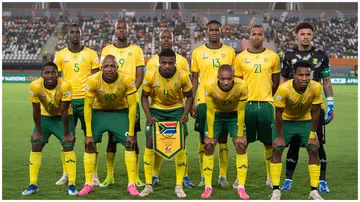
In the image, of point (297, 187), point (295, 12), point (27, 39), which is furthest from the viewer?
point (295, 12)

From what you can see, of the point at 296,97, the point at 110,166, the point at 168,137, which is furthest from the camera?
the point at 110,166

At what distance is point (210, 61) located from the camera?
28.8 feet

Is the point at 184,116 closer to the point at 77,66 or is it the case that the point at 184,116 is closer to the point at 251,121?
the point at 251,121

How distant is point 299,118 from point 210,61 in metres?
1.59

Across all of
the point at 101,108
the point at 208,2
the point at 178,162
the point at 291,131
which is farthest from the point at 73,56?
the point at 208,2

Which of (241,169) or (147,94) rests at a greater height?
(147,94)

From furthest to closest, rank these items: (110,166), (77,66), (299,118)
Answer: (77,66), (110,166), (299,118)

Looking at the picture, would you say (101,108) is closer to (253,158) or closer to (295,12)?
(253,158)

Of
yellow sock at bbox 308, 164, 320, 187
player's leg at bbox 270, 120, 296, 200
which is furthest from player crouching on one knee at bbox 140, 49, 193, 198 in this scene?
yellow sock at bbox 308, 164, 320, 187

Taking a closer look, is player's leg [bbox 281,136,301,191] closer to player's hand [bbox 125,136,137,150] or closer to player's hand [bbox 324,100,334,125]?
player's hand [bbox 324,100,334,125]

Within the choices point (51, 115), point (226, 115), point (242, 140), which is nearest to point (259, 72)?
point (226, 115)

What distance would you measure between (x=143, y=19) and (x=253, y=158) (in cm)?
4574

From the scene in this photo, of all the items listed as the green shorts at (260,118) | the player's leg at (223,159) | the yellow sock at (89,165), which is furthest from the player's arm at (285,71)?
the yellow sock at (89,165)

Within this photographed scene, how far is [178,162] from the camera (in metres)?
8.23
